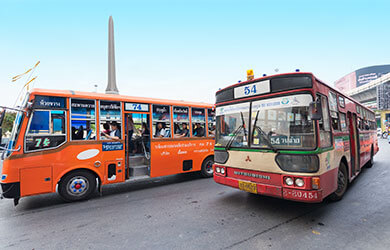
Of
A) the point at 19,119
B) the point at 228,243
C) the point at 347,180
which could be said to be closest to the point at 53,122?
the point at 19,119

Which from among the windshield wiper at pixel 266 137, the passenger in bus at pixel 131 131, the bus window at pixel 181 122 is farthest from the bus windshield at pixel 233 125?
the passenger in bus at pixel 131 131

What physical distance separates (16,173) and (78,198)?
1.38 meters

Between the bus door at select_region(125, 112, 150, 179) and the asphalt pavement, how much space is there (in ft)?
2.63

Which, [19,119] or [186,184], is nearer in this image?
[19,119]

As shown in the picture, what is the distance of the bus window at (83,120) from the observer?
531cm

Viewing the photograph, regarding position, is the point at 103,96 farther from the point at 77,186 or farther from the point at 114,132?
the point at 77,186

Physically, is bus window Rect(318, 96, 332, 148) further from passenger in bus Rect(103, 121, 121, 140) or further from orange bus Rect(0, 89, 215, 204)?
passenger in bus Rect(103, 121, 121, 140)

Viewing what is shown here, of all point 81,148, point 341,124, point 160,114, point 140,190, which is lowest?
point 140,190

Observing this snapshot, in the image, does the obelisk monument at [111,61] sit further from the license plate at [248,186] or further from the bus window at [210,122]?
the license plate at [248,186]

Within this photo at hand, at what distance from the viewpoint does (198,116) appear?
7.54m

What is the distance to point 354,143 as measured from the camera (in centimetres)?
613

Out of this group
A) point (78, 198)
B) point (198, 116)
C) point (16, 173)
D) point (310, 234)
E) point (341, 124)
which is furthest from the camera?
point (198, 116)

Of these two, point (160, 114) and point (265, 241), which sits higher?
point (160, 114)

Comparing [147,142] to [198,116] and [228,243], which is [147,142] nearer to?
[198,116]
